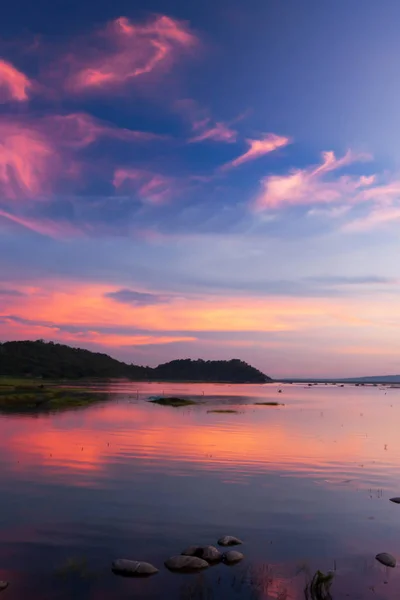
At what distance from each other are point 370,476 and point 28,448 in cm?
2363

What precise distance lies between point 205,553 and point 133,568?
7.65ft

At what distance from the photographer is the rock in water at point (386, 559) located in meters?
15.4

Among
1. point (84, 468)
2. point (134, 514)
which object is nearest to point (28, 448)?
point (84, 468)

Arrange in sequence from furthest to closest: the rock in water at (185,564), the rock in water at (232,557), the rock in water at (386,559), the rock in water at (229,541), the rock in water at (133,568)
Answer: the rock in water at (229,541) → the rock in water at (386,559) → the rock in water at (232,557) → the rock in water at (185,564) → the rock in water at (133,568)

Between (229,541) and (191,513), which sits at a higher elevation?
(229,541)

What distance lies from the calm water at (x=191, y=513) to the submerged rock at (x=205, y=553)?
443mm

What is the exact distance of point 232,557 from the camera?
1537cm

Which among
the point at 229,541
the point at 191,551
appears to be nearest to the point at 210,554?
the point at 191,551

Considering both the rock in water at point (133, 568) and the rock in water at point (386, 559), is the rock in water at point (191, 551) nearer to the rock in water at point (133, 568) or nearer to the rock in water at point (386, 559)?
the rock in water at point (133, 568)

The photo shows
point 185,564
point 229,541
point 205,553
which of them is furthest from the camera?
point 229,541

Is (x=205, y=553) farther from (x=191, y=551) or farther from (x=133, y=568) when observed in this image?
(x=133, y=568)

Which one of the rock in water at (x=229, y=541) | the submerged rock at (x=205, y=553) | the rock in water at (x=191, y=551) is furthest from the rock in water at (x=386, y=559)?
the rock in water at (x=191, y=551)

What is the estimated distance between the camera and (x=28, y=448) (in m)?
36.2

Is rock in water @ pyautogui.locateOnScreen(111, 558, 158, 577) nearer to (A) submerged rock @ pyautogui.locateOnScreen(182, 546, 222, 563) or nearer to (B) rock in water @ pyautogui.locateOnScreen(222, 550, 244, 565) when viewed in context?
(A) submerged rock @ pyautogui.locateOnScreen(182, 546, 222, 563)
